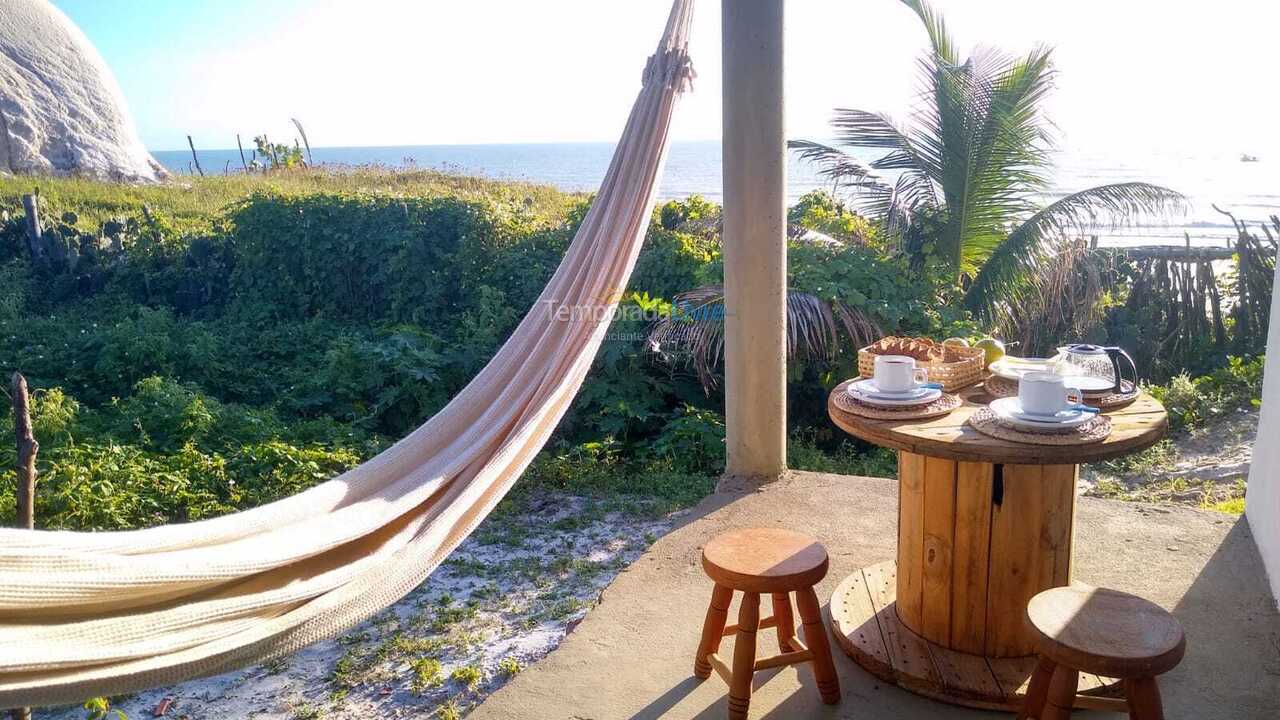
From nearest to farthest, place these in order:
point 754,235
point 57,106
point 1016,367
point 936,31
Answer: point 1016,367 → point 754,235 → point 936,31 → point 57,106

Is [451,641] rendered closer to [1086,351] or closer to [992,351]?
[992,351]

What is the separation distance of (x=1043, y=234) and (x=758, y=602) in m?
4.32

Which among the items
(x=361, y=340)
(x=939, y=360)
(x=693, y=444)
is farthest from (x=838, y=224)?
(x=939, y=360)

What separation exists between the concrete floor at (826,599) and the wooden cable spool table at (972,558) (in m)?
0.07

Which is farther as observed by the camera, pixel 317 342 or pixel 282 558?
Answer: pixel 317 342

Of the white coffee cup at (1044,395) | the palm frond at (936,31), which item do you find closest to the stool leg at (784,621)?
the white coffee cup at (1044,395)

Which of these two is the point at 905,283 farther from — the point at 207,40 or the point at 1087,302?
the point at 207,40

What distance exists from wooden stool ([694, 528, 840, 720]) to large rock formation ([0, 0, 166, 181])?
1317cm

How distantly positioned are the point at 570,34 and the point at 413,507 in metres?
38.9

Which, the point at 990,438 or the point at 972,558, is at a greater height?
the point at 990,438

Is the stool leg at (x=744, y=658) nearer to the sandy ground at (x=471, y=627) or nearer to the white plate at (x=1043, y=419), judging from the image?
the white plate at (x=1043, y=419)

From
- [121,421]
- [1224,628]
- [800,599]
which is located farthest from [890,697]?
[121,421]

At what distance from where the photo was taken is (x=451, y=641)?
2.44 metres

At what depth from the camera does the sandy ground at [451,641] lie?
7.20 ft
